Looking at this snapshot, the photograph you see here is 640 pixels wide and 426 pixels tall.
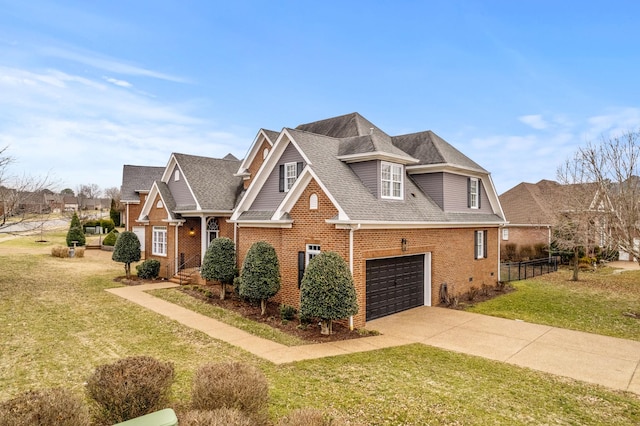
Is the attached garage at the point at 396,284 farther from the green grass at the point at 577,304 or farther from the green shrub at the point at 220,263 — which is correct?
the green shrub at the point at 220,263

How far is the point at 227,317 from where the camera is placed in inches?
551

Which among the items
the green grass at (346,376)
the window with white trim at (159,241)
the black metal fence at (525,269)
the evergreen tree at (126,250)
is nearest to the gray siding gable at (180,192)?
the window with white trim at (159,241)

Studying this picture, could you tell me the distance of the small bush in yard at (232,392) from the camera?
5.27 m

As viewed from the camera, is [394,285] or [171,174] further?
[171,174]

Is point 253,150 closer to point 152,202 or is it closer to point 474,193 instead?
point 152,202

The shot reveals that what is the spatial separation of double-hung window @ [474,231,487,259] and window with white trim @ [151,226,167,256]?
60.6 feet

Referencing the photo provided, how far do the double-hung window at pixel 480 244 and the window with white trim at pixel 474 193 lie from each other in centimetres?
151

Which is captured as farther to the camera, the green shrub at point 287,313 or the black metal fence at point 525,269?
the black metal fence at point 525,269

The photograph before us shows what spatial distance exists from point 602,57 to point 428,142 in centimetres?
877

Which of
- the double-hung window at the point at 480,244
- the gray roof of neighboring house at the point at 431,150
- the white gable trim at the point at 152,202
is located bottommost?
the double-hung window at the point at 480,244

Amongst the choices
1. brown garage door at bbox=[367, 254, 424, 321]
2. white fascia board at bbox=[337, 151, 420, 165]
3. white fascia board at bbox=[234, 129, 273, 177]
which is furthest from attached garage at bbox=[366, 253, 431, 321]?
white fascia board at bbox=[234, 129, 273, 177]

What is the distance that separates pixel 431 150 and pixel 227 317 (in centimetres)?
1228

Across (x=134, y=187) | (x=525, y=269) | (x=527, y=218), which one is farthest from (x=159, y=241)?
(x=527, y=218)

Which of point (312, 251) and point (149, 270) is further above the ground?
point (312, 251)
